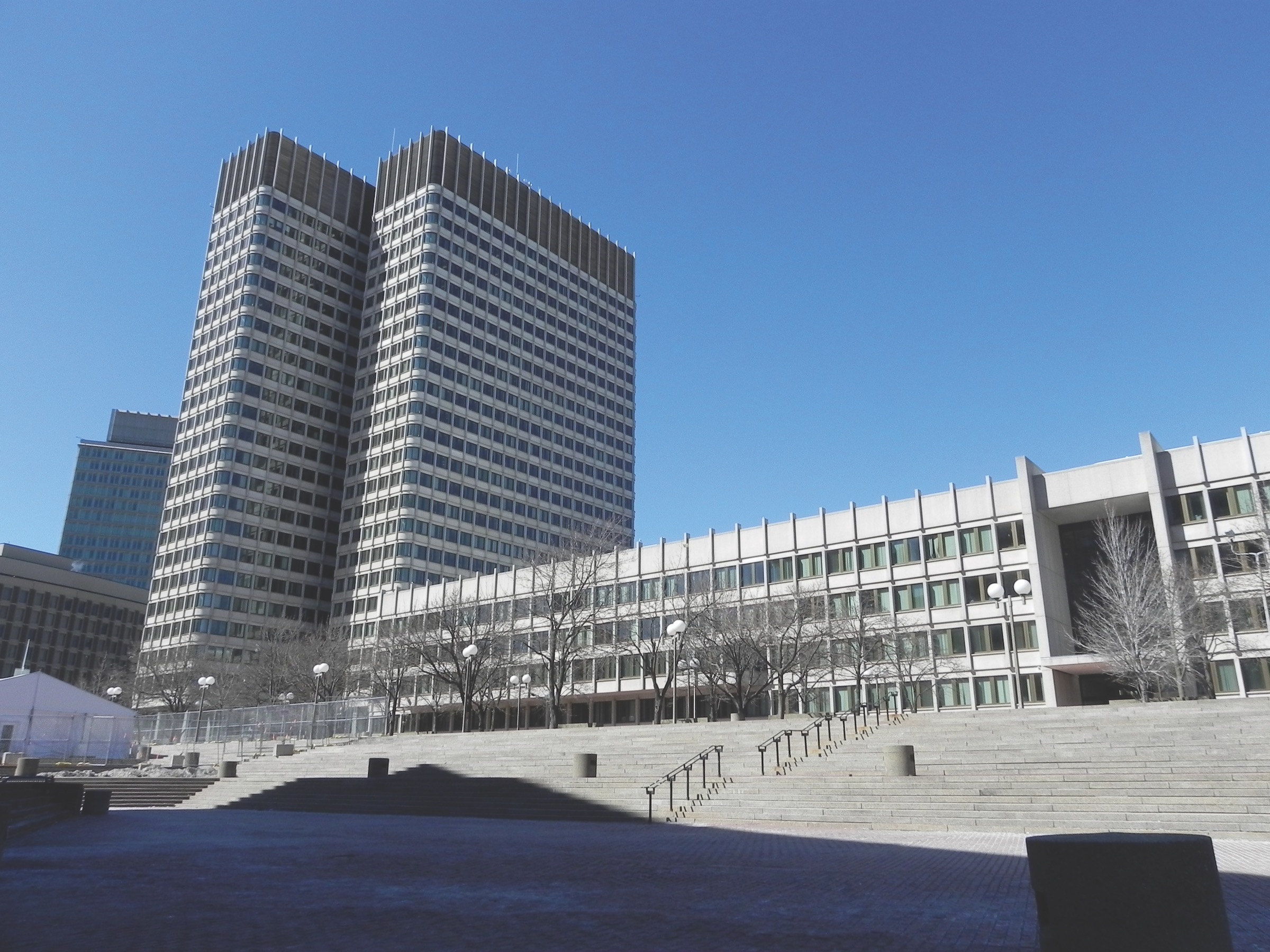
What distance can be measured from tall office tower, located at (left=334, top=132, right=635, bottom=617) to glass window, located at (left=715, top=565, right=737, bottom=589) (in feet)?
95.1

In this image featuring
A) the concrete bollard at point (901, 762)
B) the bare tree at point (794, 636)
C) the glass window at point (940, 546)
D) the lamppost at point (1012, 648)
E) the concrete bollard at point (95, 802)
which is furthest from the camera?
the glass window at point (940, 546)

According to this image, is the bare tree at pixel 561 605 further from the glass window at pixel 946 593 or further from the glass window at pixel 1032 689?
the glass window at pixel 1032 689

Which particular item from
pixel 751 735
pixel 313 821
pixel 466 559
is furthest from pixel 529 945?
pixel 466 559

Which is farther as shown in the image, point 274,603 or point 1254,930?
point 274,603

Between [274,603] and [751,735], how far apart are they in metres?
87.6

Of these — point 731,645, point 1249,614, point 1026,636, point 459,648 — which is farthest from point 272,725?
point 1249,614

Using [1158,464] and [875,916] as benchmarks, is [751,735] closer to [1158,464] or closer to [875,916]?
[875,916]

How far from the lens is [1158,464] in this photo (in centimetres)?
5603

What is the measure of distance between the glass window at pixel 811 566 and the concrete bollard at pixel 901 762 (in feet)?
144

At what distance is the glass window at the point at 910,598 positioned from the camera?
63.2 meters

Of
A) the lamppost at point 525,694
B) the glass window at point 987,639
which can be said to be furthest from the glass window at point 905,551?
the lamppost at point 525,694

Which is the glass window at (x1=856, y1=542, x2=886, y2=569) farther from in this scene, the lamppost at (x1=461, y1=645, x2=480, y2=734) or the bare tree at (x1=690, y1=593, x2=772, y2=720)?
the lamppost at (x1=461, y1=645, x2=480, y2=734)

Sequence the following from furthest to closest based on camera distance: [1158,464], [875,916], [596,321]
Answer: [596,321] → [1158,464] → [875,916]

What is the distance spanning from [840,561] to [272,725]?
3899 cm
